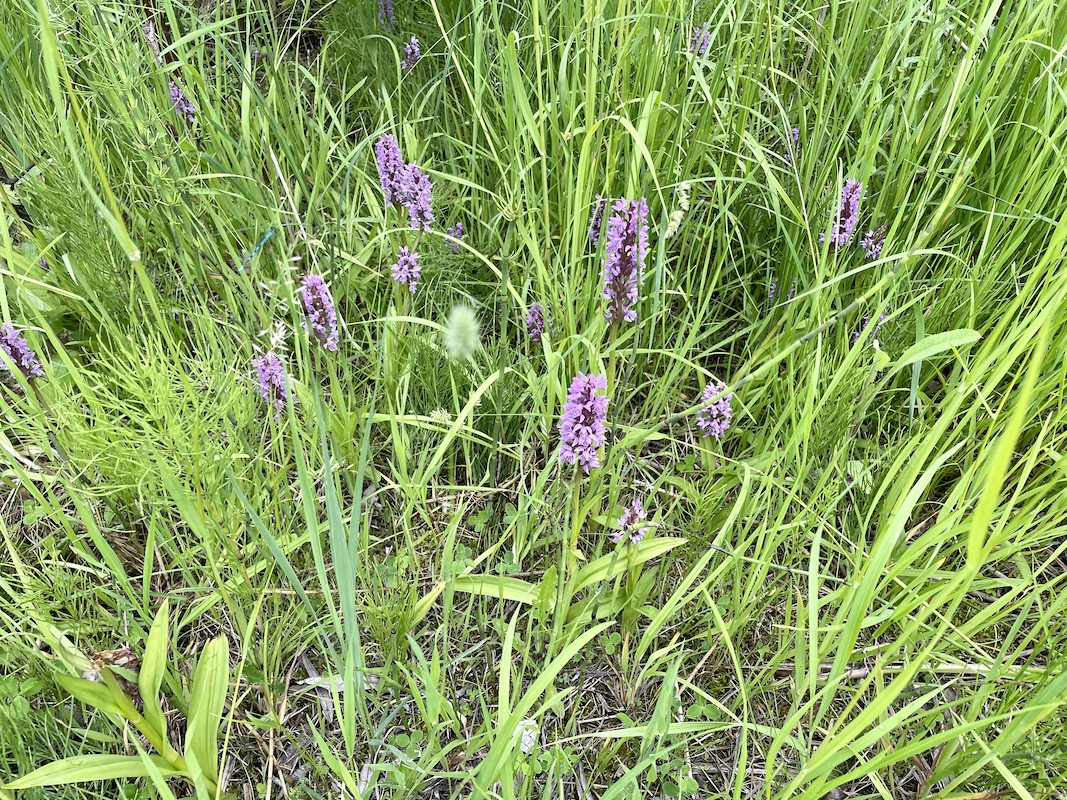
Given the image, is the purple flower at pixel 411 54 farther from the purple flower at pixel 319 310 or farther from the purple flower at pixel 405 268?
the purple flower at pixel 319 310

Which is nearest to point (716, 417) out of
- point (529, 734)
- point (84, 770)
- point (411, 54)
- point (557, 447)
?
point (557, 447)

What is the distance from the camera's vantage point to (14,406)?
5.05ft

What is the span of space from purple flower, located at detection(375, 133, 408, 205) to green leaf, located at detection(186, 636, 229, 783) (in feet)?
3.06

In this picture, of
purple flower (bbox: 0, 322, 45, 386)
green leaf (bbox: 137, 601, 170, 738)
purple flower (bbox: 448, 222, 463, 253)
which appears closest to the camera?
green leaf (bbox: 137, 601, 170, 738)

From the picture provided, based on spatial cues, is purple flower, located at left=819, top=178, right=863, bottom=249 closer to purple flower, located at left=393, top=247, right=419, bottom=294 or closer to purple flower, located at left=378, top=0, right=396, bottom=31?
purple flower, located at left=393, top=247, right=419, bottom=294

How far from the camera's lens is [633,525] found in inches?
47.3

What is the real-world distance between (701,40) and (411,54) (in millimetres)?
823

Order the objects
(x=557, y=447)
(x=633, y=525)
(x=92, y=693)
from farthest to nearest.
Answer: (x=557, y=447)
(x=633, y=525)
(x=92, y=693)

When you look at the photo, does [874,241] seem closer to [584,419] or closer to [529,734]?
[584,419]

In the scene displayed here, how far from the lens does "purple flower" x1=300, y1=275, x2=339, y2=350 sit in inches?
49.7

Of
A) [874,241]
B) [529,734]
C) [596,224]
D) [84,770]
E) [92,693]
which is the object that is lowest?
[529,734]

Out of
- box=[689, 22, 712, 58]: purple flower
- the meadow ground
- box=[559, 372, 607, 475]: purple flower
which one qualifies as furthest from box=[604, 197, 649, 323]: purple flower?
box=[689, 22, 712, 58]: purple flower

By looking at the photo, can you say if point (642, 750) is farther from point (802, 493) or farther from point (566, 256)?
point (566, 256)

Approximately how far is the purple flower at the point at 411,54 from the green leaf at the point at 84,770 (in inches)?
66.8
